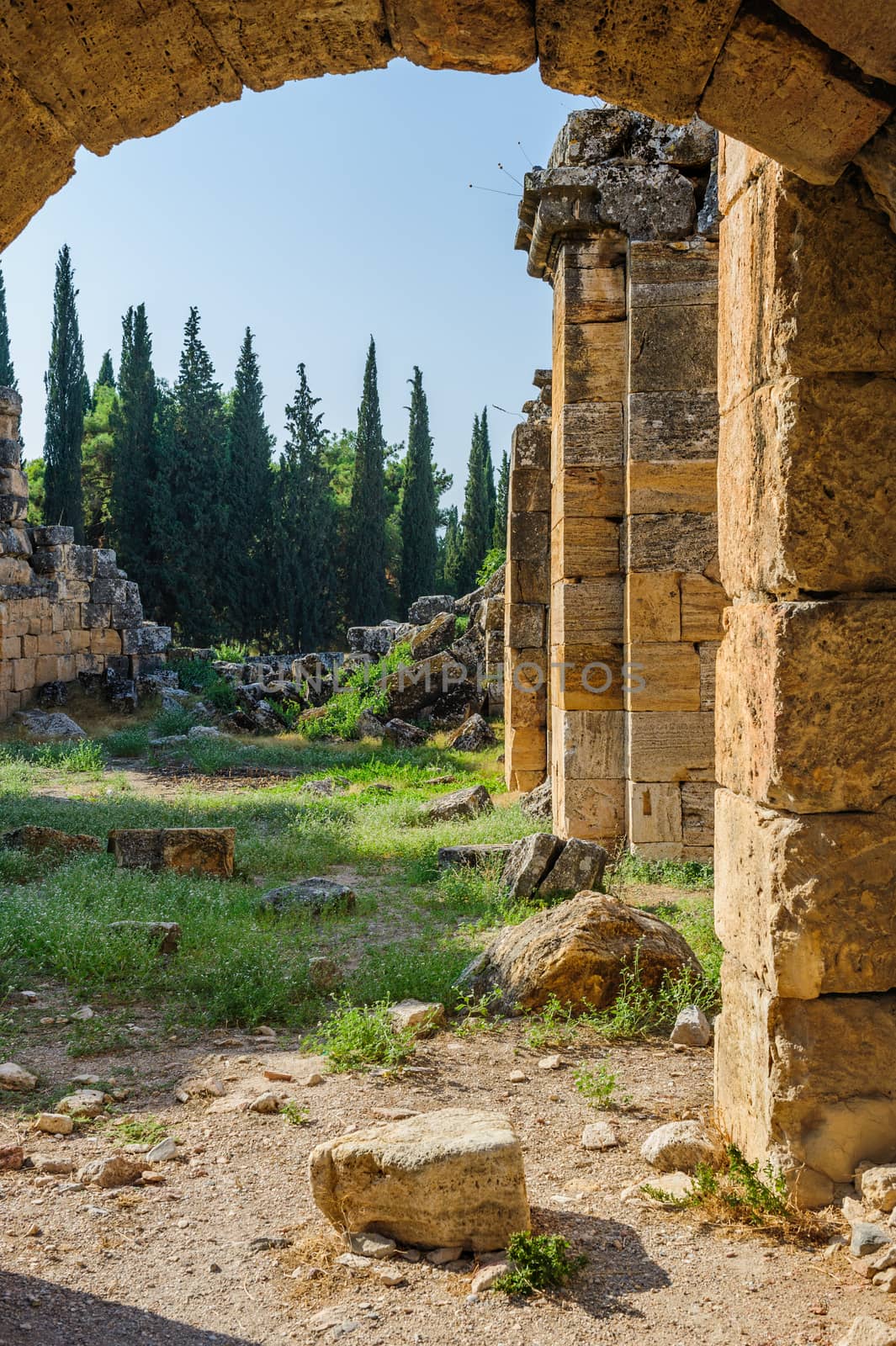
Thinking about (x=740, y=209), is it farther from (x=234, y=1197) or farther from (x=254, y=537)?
(x=254, y=537)

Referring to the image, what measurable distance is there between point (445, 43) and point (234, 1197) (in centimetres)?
363

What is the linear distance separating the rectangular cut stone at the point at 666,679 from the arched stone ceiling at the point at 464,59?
542 centimetres

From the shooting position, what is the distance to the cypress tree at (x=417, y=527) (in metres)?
35.2

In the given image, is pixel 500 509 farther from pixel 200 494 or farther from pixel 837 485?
pixel 837 485

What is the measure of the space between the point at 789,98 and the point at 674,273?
569 cm

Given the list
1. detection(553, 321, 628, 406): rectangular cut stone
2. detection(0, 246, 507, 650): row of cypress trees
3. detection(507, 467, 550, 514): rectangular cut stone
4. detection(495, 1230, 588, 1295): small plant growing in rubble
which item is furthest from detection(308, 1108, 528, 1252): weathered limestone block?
detection(0, 246, 507, 650): row of cypress trees

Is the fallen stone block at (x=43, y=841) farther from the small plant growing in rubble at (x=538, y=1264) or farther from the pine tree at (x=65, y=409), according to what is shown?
the pine tree at (x=65, y=409)

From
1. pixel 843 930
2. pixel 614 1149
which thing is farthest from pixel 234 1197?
pixel 843 930

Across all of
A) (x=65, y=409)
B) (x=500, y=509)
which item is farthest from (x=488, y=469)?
(x=65, y=409)

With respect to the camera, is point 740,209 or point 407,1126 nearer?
point 407,1126

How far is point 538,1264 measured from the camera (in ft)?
9.66

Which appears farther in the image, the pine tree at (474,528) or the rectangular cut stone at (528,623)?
the pine tree at (474,528)

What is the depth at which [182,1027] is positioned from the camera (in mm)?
5121

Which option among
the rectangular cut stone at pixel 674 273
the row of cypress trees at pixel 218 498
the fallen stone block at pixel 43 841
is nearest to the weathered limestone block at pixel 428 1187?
the fallen stone block at pixel 43 841
